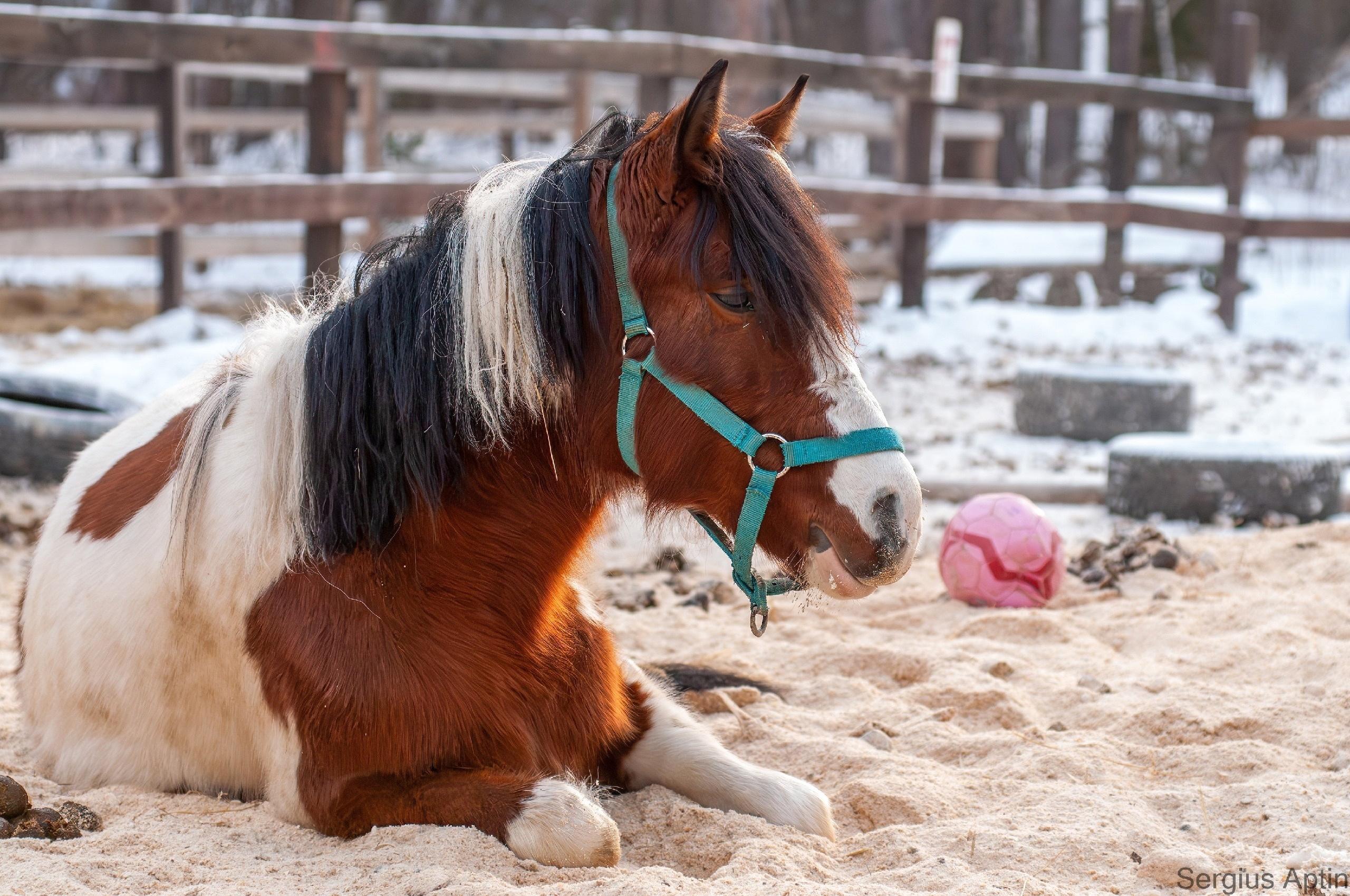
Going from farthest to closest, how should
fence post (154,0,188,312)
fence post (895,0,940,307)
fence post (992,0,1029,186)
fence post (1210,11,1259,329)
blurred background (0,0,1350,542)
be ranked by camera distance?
fence post (992,0,1029,186), fence post (1210,11,1259,329), fence post (895,0,940,307), fence post (154,0,188,312), blurred background (0,0,1350,542)

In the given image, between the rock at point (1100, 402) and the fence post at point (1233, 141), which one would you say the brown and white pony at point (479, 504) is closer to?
the rock at point (1100, 402)

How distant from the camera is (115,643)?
256cm

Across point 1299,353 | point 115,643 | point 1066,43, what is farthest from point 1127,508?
point 1066,43

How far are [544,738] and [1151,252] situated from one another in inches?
518

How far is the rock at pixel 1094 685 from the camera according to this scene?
323cm

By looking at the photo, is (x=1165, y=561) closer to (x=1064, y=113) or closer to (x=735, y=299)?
(x=735, y=299)

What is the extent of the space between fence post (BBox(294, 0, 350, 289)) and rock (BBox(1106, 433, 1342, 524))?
14.6ft

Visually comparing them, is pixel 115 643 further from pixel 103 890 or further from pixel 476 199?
pixel 476 199

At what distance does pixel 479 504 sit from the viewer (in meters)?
2.35

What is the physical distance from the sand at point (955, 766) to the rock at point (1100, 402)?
7.15 feet

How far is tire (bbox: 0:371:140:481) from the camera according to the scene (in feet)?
16.4

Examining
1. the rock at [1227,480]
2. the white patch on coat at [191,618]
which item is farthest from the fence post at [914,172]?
the white patch on coat at [191,618]

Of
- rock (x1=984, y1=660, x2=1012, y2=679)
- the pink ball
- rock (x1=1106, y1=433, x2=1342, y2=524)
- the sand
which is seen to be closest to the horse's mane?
the sand

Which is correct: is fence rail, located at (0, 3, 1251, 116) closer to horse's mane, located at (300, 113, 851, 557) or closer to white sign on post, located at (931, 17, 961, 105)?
white sign on post, located at (931, 17, 961, 105)
